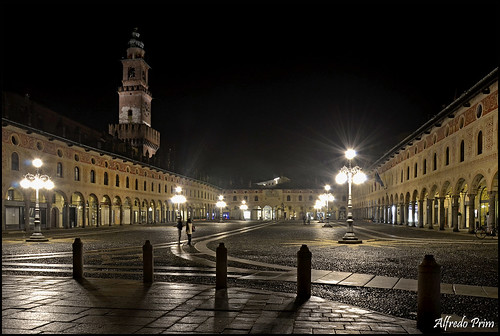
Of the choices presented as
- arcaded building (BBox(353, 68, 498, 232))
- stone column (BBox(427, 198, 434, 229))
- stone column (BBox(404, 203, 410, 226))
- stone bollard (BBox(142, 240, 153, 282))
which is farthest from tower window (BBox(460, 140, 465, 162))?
stone bollard (BBox(142, 240, 153, 282))

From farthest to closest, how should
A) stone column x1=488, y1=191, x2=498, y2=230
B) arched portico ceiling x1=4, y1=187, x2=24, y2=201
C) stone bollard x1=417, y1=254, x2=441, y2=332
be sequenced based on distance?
arched portico ceiling x1=4, y1=187, x2=24, y2=201
stone column x1=488, y1=191, x2=498, y2=230
stone bollard x1=417, y1=254, x2=441, y2=332

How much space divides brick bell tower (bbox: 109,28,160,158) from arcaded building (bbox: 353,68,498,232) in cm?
4361

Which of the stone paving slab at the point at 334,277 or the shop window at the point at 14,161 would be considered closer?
the stone paving slab at the point at 334,277

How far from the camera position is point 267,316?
584 centimetres

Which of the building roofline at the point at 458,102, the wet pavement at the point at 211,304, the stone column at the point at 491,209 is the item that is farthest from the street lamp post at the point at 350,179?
the wet pavement at the point at 211,304

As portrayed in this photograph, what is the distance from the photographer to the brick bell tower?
77.0 metres

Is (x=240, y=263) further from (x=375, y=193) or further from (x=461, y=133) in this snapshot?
(x=375, y=193)

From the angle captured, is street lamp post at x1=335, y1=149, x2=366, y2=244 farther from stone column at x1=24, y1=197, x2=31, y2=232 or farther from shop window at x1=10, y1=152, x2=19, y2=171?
shop window at x1=10, y1=152, x2=19, y2=171

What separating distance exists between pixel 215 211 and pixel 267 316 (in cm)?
9751

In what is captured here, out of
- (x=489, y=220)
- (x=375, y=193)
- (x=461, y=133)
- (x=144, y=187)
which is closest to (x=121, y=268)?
(x=489, y=220)

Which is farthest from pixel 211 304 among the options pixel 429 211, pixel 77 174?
pixel 77 174

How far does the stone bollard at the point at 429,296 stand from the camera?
5.37 metres

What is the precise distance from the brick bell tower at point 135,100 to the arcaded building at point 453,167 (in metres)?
43.6

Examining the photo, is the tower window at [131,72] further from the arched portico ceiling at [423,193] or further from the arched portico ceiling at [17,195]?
the arched portico ceiling at [423,193]
